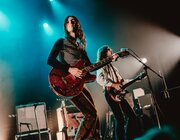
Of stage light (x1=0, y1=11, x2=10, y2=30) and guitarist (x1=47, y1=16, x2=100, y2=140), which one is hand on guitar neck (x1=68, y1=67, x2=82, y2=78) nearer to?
guitarist (x1=47, y1=16, x2=100, y2=140)

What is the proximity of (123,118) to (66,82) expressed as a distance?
1.55 m

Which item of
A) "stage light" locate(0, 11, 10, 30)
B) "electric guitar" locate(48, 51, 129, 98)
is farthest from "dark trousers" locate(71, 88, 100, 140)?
"stage light" locate(0, 11, 10, 30)

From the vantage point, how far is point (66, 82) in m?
3.57

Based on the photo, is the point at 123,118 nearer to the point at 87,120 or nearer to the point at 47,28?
the point at 87,120

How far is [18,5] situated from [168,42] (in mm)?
6118

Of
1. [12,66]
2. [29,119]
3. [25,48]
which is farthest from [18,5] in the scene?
[29,119]

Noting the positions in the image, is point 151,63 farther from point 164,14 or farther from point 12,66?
point 12,66

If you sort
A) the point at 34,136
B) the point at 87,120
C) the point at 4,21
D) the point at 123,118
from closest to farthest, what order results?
the point at 87,120 < the point at 123,118 < the point at 34,136 < the point at 4,21

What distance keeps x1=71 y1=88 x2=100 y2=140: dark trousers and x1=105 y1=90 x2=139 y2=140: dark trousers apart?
121 cm

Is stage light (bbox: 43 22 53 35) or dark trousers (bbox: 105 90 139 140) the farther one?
stage light (bbox: 43 22 53 35)

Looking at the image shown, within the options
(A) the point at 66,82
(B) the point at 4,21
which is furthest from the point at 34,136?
(B) the point at 4,21

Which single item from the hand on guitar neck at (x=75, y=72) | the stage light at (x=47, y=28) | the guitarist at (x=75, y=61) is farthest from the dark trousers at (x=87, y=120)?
the stage light at (x=47, y=28)

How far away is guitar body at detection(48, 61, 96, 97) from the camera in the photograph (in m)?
3.47

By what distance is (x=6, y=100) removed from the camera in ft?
28.0
